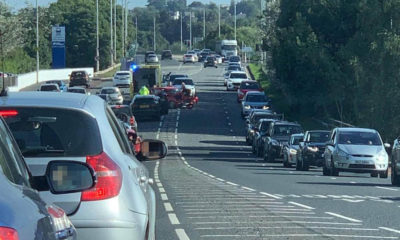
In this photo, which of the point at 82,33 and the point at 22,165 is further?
the point at 82,33

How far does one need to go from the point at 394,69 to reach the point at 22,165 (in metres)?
40.1

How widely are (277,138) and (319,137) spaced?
4.13m

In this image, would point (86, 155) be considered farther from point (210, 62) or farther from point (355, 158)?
point (210, 62)

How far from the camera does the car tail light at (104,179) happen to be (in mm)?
7418

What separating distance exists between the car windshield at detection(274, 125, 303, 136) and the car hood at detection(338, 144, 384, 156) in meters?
10.5

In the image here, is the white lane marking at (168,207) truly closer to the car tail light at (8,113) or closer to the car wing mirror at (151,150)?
the car wing mirror at (151,150)

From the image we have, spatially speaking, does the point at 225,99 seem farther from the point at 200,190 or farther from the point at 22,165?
the point at 22,165

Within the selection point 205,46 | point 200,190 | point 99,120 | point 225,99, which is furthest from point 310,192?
point 205,46

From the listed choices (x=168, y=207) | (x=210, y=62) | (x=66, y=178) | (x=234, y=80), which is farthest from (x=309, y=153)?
(x=210, y=62)

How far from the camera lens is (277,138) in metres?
42.8

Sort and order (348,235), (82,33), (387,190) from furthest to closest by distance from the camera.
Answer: (82,33) < (387,190) < (348,235)

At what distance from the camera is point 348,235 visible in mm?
14258

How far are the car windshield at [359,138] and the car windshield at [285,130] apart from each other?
9.70 metres

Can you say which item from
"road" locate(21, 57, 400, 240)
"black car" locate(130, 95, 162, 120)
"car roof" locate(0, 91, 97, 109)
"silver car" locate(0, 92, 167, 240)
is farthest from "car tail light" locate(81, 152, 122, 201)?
"black car" locate(130, 95, 162, 120)
